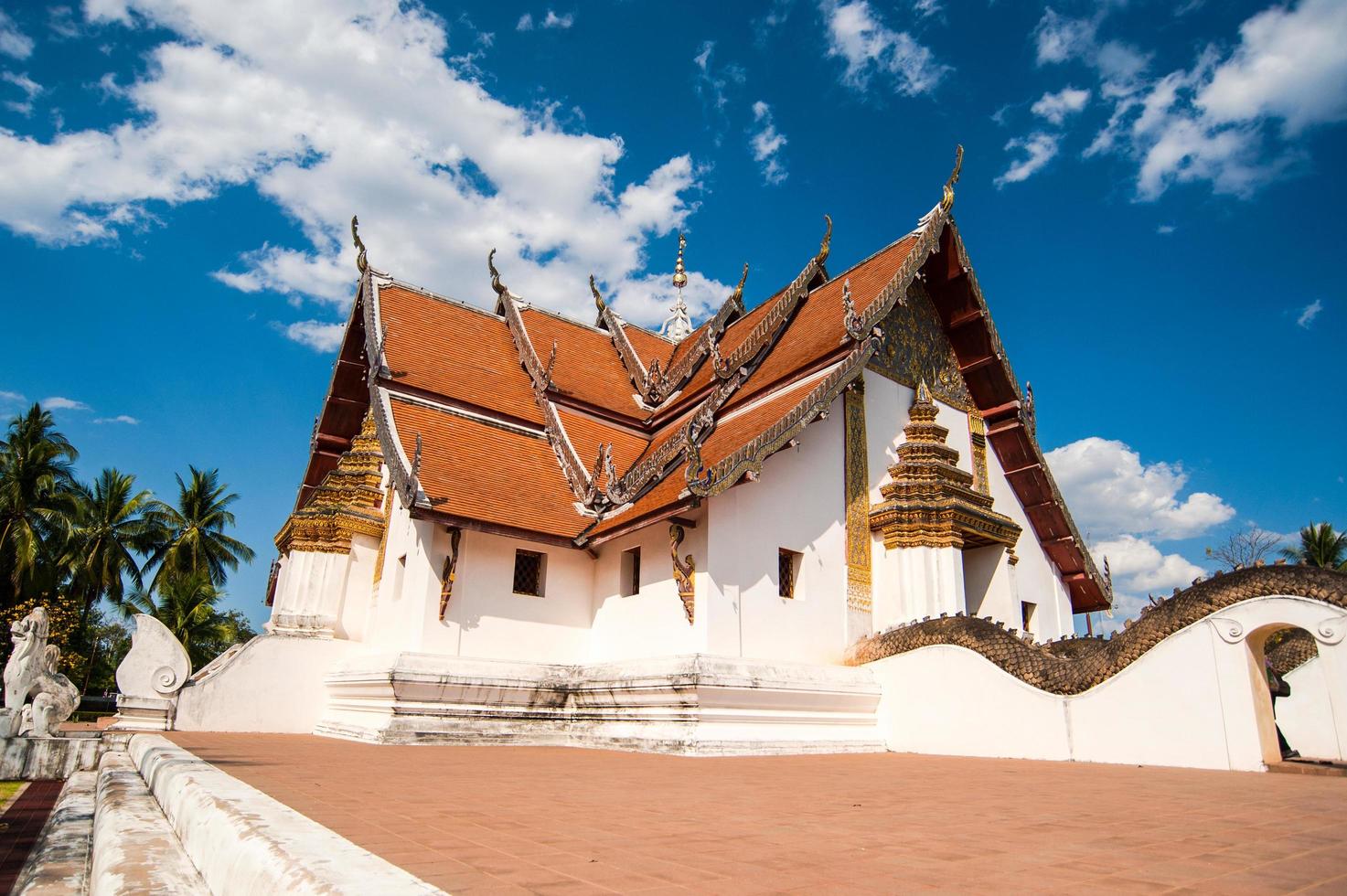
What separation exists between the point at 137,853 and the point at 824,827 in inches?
88.4

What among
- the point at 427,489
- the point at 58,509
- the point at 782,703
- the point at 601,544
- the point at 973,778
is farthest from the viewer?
the point at 58,509

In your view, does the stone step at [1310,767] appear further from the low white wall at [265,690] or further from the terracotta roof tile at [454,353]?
the low white wall at [265,690]

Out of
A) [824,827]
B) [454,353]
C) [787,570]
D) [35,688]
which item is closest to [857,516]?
[787,570]

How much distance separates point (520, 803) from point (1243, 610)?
5520 mm

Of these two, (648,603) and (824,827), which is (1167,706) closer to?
(824,827)

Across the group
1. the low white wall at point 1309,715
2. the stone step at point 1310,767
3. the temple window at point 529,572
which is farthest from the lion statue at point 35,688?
the low white wall at point 1309,715

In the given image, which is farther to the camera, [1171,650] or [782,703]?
[782,703]

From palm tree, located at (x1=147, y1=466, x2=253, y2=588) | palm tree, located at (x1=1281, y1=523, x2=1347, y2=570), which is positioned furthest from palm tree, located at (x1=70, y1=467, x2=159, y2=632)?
palm tree, located at (x1=1281, y1=523, x2=1347, y2=570)

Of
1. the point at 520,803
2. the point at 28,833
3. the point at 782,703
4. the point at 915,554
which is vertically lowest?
the point at 28,833

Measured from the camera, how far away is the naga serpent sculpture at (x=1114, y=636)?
609cm

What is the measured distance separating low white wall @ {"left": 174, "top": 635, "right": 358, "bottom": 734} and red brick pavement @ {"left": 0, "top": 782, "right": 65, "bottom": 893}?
7.97 ft

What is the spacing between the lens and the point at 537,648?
9805mm

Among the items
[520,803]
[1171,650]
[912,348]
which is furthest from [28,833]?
[912,348]

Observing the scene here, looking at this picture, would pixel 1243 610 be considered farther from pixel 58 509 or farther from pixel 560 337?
pixel 58 509
